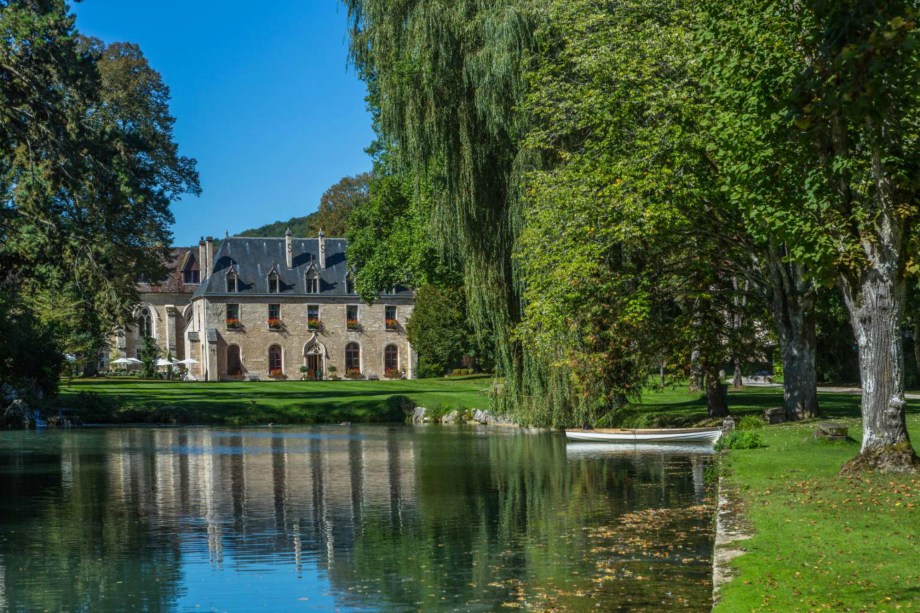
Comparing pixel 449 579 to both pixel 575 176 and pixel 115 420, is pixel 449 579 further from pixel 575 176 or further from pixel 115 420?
pixel 115 420

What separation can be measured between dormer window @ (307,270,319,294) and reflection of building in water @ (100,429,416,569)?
43.1 metres

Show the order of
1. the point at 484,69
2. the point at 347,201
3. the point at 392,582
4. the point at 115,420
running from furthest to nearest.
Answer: the point at 347,201 < the point at 115,420 < the point at 484,69 < the point at 392,582

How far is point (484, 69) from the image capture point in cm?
2734

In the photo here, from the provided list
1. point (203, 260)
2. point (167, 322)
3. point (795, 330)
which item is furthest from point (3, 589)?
point (167, 322)

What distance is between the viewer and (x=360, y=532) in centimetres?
1505

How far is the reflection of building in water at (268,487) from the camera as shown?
14.8 metres

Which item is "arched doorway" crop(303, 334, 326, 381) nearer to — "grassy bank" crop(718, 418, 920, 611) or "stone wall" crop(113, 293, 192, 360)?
"stone wall" crop(113, 293, 192, 360)

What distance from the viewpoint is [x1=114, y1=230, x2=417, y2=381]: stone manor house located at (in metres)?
75.4

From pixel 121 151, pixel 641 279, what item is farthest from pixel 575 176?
pixel 121 151

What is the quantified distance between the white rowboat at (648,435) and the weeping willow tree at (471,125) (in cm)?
223

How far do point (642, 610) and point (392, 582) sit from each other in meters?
2.92

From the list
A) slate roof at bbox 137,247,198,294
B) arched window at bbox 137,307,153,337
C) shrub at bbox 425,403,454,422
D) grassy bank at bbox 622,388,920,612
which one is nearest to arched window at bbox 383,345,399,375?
slate roof at bbox 137,247,198,294

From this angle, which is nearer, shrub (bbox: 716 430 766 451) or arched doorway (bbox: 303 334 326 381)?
shrub (bbox: 716 430 766 451)

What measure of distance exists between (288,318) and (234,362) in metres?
4.80
